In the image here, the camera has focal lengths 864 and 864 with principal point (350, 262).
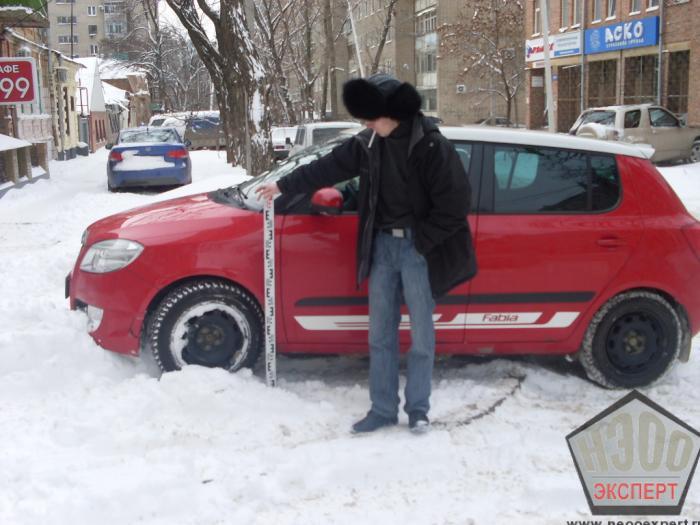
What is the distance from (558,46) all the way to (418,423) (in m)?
34.8

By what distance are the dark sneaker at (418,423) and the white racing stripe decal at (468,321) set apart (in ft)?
2.41

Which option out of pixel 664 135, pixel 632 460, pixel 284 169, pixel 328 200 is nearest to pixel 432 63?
pixel 664 135

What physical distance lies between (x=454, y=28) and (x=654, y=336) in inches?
1534

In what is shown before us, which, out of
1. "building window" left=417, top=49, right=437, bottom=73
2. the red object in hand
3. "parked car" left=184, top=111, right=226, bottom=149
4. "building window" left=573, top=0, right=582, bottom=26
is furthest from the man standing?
"building window" left=417, top=49, right=437, bottom=73

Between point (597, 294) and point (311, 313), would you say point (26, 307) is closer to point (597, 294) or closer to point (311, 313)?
point (311, 313)

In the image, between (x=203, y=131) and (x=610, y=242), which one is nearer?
(x=610, y=242)

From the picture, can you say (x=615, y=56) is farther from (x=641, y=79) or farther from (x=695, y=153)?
(x=695, y=153)

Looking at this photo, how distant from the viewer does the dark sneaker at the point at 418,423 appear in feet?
14.8

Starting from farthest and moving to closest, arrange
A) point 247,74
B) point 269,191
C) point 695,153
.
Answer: point 695,153
point 247,74
point 269,191

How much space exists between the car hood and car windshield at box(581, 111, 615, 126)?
63.8 feet

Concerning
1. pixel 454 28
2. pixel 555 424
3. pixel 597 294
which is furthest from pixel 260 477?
pixel 454 28

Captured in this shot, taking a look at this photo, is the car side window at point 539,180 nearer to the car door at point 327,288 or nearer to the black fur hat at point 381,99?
the car door at point 327,288

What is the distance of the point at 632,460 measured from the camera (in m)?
3.37

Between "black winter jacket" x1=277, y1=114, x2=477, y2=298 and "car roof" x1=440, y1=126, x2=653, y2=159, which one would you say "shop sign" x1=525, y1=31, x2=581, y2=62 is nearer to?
"car roof" x1=440, y1=126, x2=653, y2=159
